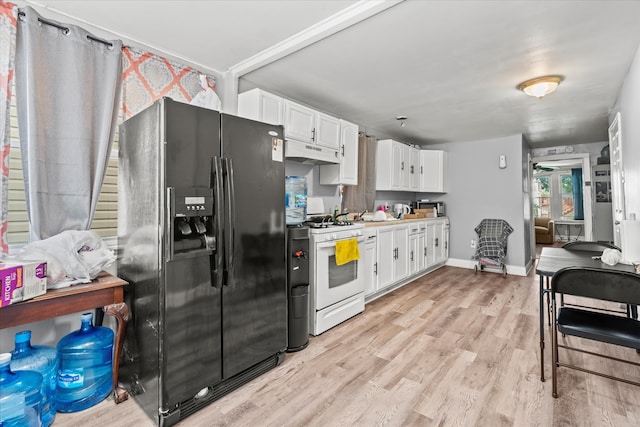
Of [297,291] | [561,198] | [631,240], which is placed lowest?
[297,291]

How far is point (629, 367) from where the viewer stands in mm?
2271

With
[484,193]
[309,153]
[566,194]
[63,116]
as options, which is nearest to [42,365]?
[63,116]

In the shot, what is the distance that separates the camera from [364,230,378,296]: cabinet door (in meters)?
3.61

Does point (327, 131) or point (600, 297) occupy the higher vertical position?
point (327, 131)

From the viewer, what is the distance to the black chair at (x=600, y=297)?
5.45 feet

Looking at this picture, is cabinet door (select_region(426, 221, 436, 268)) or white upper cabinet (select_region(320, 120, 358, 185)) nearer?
white upper cabinet (select_region(320, 120, 358, 185))

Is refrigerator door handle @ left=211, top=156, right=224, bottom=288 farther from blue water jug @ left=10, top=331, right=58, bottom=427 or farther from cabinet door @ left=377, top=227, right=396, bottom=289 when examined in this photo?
cabinet door @ left=377, top=227, right=396, bottom=289

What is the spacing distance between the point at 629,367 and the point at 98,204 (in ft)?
13.4

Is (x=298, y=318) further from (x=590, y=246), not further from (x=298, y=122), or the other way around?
(x=590, y=246)

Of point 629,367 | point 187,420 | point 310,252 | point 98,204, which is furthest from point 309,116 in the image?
point 629,367

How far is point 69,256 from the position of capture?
1856 millimetres

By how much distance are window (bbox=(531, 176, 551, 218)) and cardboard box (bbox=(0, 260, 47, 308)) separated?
38.7 ft

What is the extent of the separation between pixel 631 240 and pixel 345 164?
260 cm

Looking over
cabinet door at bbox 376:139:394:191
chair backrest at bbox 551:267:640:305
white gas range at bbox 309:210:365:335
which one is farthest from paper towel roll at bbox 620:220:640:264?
cabinet door at bbox 376:139:394:191
